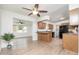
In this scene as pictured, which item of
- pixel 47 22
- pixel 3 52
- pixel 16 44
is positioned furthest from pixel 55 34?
pixel 3 52

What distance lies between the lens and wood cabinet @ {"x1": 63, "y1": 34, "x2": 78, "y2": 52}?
6.48ft

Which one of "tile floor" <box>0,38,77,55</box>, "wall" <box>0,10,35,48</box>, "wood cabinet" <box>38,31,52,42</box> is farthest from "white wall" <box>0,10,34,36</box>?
"wood cabinet" <box>38,31,52,42</box>

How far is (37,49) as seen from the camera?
82.0 inches

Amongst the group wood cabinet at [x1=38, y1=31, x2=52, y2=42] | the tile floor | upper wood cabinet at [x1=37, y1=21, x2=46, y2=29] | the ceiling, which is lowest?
the tile floor

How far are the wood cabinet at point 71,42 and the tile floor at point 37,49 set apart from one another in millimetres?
76

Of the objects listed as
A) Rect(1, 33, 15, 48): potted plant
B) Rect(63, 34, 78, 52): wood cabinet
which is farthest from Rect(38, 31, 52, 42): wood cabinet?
Rect(1, 33, 15, 48): potted plant

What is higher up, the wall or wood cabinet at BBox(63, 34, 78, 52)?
the wall

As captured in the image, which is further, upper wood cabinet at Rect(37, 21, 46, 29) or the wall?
upper wood cabinet at Rect(37, 21, 46, 29)

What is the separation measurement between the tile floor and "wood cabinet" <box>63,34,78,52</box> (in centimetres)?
8

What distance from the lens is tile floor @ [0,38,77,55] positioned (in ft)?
6.53

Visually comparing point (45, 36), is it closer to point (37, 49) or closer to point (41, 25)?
point (41, 25)

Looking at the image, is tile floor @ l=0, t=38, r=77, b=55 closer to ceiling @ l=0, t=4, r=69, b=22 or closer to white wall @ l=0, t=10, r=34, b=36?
white wall @ l=0, t=10, r=34, b=36

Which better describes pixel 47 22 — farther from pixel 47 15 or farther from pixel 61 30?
pixel 61 30

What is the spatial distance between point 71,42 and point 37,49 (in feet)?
2.05
